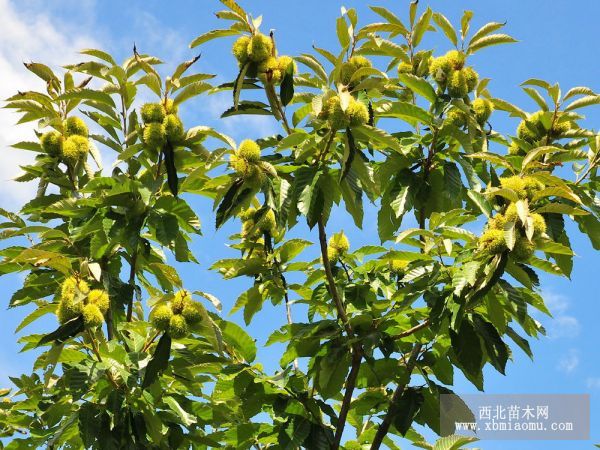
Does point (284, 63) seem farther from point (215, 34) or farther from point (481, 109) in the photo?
point (481, 109)

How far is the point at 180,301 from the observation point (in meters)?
2.98

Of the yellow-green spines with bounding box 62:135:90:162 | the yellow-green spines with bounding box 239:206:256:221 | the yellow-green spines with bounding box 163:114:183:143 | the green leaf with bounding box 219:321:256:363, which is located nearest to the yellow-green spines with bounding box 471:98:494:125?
the yellow-green spines with bounding box 239:206:256:221

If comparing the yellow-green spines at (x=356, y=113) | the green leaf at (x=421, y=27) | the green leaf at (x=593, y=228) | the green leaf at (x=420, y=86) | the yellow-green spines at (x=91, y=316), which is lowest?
the yellow-green spines at (x=91, y=316)

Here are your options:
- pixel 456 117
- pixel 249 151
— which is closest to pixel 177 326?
pixel 249 151

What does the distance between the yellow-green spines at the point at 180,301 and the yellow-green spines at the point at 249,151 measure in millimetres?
608

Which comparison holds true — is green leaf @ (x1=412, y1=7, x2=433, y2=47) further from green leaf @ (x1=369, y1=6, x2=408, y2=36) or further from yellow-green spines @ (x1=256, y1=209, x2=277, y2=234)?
yellow-green spines @ (x1=256, y1=209, x2=277, y2=234)

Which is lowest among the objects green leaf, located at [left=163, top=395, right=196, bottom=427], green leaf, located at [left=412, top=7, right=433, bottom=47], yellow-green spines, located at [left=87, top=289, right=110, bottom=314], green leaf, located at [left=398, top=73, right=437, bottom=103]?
green leaf, located at [left=163, top=395, right=196, bottom=427]

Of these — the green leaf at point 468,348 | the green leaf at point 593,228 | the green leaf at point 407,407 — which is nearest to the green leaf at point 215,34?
the green leaf at point 468,348

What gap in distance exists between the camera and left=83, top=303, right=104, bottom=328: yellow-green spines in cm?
289

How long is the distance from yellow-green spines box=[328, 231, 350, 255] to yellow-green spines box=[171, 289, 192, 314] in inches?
41.9

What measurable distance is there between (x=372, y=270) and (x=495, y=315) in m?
0.90

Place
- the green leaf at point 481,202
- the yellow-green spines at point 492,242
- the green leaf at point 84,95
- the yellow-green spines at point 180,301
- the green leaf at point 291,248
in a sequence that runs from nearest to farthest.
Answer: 1. the yellow-green spines at point 492,242
2. the green leaf at point 481,202
3. the yellow-green spines at point 180,301
4. the green leaf at point 84,95
5. the green leaf at point 291,248

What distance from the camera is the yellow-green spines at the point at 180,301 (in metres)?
2.97

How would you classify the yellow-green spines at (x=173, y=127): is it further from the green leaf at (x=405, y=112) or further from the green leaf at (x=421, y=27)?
the green leaf at (x=421, y=27)
